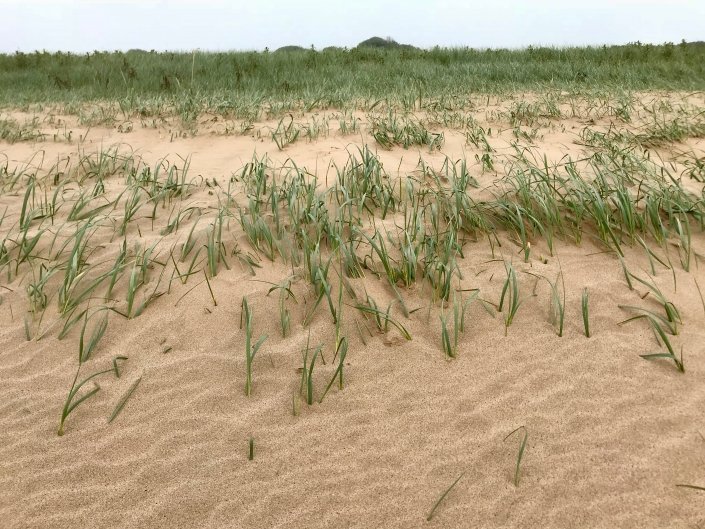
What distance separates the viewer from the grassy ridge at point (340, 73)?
8055 millimetres

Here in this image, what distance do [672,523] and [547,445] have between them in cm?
45

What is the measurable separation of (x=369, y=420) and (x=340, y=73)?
28.6ft

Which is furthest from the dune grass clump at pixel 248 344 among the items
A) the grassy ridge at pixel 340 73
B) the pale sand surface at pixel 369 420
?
the grassy ridge at pixel 340 73

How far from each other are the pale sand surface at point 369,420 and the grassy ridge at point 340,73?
182 inches

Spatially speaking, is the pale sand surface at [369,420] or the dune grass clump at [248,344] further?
the dune grass clump at [248,344]

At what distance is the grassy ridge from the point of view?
8055 mm

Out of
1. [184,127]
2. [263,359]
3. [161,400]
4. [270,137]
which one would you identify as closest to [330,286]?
[263,359]

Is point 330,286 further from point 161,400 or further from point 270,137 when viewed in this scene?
point 270,137

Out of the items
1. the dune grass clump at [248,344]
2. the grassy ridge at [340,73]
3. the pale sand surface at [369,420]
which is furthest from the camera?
the grassy ridge at [340,73]

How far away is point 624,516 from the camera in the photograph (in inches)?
69.5

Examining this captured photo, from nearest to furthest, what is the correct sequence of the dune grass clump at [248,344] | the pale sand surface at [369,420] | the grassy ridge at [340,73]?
the pale sand surface at [369,420] → the dune grass clump at [248,344] → the grassy ridge at [340,73]

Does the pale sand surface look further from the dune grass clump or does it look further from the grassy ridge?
the grassy ridge

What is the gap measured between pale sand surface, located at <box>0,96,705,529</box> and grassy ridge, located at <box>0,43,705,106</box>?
462 centimetres

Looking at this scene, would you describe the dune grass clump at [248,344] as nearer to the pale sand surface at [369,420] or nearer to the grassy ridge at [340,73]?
the pale sand surface at [369,420]
